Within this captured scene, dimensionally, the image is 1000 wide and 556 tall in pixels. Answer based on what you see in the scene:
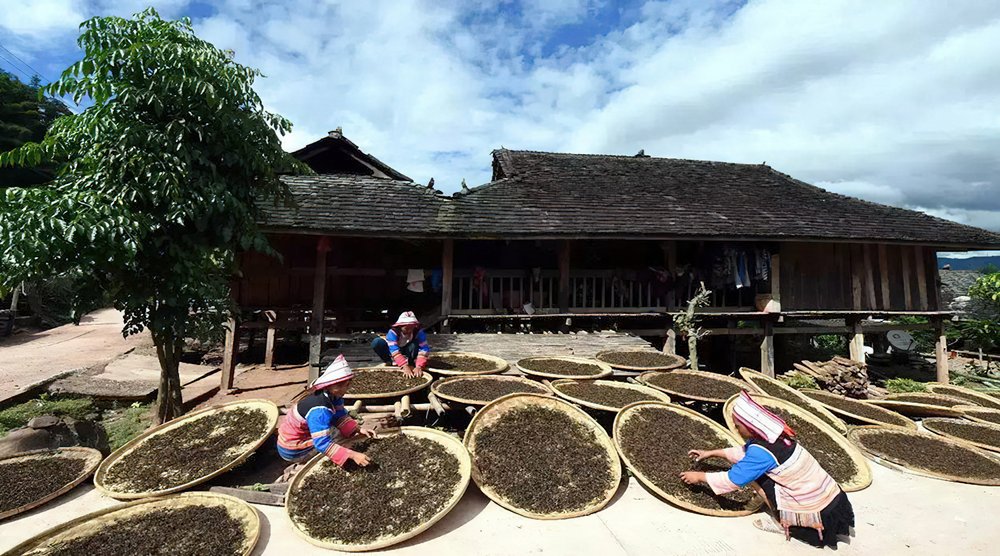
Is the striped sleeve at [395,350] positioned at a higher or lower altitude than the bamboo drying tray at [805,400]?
higher

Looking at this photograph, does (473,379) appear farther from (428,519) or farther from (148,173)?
(148,173)

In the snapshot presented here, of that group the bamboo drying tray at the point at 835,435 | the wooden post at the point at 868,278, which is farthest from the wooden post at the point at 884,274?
the bamboo drying tray at the point at 835,435

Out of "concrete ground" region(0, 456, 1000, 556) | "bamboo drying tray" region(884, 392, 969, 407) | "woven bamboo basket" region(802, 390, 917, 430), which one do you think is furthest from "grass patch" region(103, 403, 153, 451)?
"bamboo drying tray" region(884, 392, 969, 407)

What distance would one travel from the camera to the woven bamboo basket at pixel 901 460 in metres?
4.20

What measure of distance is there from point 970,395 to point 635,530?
7.72 metres

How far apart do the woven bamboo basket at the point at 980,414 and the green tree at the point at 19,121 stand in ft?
105

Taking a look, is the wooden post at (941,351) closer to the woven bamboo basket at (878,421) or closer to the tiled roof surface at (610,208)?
the tiled roof surface at (610,208)

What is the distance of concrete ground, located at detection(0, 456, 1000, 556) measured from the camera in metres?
3.11

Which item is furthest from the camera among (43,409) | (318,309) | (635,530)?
(318,309)

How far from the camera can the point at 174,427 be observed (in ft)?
14.7

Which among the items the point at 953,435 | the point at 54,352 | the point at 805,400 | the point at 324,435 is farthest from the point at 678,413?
the point at 54,352

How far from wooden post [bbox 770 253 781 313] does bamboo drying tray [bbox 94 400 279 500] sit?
10.1 m

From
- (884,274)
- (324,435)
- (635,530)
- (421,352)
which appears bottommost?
(635,530)

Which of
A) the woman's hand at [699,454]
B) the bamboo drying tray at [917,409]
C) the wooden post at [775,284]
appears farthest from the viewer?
the wooden post at [775,284]
